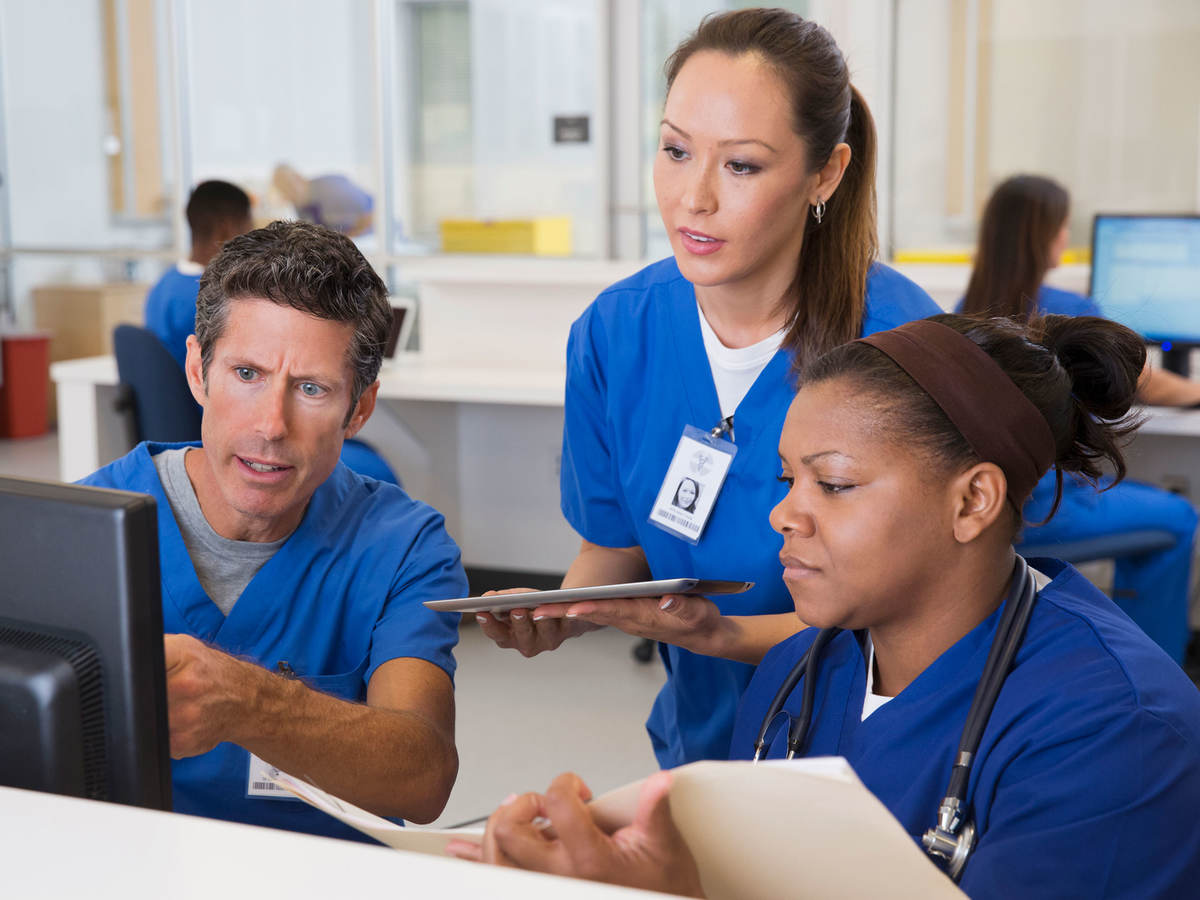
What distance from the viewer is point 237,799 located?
1.22 metres

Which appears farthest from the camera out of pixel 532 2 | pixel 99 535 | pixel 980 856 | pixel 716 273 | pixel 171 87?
pixel 171 87

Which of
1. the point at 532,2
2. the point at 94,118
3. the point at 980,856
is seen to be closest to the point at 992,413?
the point at 980,856

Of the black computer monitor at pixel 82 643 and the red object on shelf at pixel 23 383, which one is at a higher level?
the black computer monitor at pixel 82 643

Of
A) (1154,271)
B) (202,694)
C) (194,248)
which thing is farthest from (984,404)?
(194,248)

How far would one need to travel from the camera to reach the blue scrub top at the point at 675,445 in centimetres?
152

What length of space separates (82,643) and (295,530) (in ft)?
2.25

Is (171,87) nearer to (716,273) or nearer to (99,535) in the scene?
(716,273)

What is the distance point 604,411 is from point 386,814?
2.13 ft

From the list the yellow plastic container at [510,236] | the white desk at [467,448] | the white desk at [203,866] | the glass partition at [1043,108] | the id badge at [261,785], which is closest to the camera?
the white desk at [203,866]

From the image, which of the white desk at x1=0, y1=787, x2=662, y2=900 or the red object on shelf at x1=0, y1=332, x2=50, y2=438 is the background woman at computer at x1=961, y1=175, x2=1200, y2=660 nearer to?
the white desk at x1=0, y1=787, x2=662, y2=900

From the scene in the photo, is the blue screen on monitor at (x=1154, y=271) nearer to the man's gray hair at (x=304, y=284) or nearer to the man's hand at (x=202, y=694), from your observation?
the man's gray hair at (x=304, y=284)

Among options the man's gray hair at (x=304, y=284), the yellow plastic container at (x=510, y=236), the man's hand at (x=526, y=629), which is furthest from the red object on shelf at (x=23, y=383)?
the man's hand at (x=526, y=629)

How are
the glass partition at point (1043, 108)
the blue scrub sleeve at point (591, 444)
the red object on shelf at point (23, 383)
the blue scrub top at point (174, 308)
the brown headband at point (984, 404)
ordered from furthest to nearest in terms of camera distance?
the red object on shelf at point (23, 383) < the glass partition at point (1043, 108) < the blue scrub top at point (174, 308) < the blue scrub sleeve at point (591, 444) < the brown headband at point (984, 404)

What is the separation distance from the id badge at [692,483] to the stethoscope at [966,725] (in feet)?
1.15
